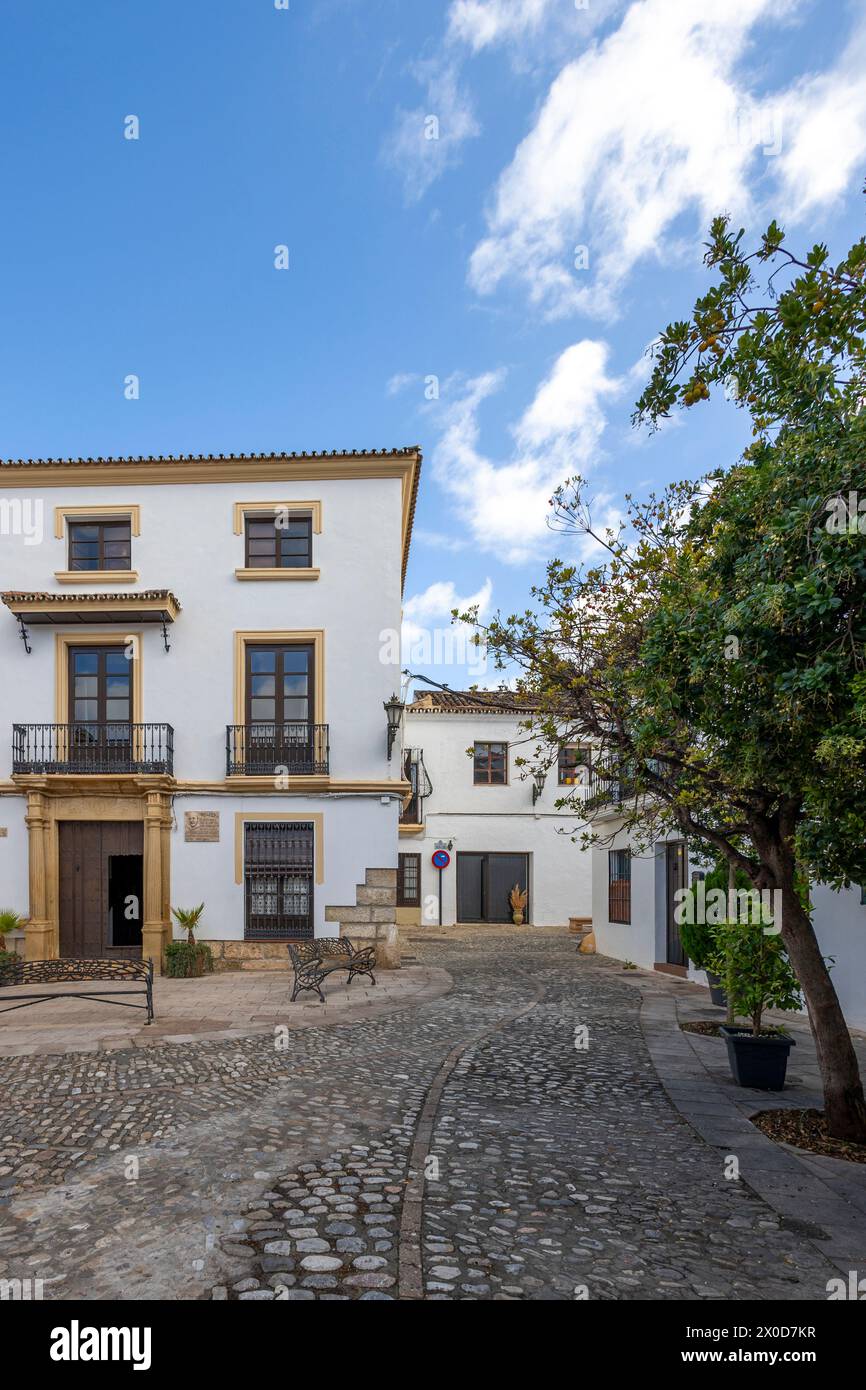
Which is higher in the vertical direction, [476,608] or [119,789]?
[476,608]

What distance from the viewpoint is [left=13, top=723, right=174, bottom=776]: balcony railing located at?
48.5ft

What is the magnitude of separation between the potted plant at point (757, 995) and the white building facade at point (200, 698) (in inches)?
324

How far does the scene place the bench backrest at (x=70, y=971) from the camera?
991cm

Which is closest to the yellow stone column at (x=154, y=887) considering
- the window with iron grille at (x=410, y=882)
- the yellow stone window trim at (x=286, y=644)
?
the yellow stone window trim at (x=286, y=644)

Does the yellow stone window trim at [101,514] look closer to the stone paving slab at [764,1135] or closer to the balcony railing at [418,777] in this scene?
the stone paving slab at [764,1135]

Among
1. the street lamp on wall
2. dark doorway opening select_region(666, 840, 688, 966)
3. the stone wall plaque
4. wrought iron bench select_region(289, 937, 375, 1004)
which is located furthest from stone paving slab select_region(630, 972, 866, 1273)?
the stone wall plaque

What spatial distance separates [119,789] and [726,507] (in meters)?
12.6

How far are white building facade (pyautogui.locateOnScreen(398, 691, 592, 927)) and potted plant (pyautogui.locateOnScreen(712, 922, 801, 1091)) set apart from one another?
60.4ft

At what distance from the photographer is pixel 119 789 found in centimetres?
1462

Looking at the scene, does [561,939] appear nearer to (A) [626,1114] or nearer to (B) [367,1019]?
(B) [367,1019]

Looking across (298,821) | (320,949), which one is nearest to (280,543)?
(298,821)
